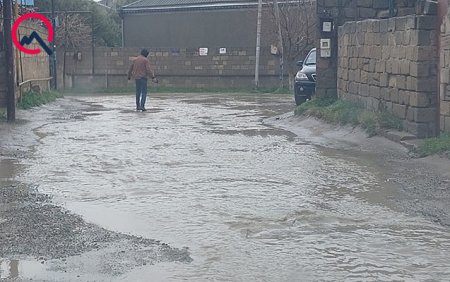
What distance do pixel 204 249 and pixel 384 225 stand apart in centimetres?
186

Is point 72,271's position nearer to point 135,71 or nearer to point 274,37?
point 135,71

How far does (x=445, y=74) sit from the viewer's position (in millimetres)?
11766

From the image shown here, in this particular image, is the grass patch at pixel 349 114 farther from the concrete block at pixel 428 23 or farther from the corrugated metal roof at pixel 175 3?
the corrugated metal roof at pixel 175 3

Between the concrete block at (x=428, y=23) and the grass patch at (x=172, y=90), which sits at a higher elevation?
the concrete block at (x=428, y=23)

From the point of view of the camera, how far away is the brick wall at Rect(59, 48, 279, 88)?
3622 cm

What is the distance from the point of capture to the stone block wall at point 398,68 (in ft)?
40.3

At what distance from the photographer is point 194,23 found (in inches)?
1738

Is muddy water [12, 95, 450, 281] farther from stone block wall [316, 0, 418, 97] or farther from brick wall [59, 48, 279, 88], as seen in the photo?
brick wall [59, 48, 279, 88]

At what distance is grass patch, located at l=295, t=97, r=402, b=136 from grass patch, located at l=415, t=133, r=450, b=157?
4.67 feet

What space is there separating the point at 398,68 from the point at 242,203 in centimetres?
577

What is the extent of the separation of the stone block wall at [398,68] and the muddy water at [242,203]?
133 centimetres

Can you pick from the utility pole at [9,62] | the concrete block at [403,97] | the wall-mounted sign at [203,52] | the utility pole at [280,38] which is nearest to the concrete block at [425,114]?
the concrete block at [403,97]

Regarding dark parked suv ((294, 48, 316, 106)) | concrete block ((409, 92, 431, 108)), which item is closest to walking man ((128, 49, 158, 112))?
dark parked suv ((294, 48, 316, 106))

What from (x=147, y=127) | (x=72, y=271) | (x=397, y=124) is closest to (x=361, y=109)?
(x=397, y=124)
